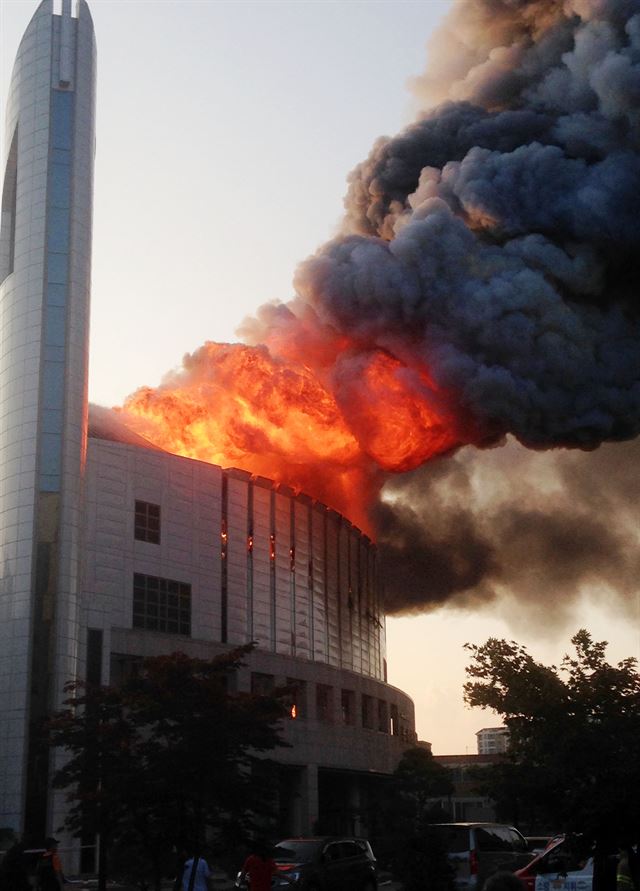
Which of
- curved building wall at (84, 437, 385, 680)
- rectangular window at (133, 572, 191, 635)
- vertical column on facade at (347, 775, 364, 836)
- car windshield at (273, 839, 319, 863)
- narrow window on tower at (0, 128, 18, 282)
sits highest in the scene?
narrow window on tower at (0, 128, 18, 282)

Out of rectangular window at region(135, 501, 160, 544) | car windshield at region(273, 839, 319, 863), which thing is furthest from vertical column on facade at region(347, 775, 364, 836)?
car windshield at region(273, 839, 319, 863)

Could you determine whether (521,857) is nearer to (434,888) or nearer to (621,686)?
(434,888)

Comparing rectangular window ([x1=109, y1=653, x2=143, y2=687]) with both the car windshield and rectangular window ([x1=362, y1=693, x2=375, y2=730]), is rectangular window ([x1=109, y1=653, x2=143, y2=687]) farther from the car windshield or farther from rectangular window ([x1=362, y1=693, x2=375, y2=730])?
the car windshield

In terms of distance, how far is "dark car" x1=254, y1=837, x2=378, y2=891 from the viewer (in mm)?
26906

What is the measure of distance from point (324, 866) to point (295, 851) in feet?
2.54

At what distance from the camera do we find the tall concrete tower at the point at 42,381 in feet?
157

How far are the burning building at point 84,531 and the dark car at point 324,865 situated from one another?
1779cm

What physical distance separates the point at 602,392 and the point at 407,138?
1637 cm

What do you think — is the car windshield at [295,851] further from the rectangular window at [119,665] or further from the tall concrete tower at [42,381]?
the rectangular window at [119,665]

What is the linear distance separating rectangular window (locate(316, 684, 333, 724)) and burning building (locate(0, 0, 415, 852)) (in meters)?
0.11

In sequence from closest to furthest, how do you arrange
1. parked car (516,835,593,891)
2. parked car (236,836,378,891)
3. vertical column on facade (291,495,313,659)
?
parked car (516,835,593,891) → parked car (236,836,378,891) → vertical column on facade (291,495,313,659)

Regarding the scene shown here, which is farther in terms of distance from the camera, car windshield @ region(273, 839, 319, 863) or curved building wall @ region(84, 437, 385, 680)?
curved building wall @ region(84, 437, 385, 680)

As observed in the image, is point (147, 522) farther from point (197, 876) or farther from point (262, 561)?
point (197, 876)

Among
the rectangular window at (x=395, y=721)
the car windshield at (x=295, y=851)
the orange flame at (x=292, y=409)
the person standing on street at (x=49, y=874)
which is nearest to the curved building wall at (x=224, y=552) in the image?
the orange flame at (x=292, y=409)
